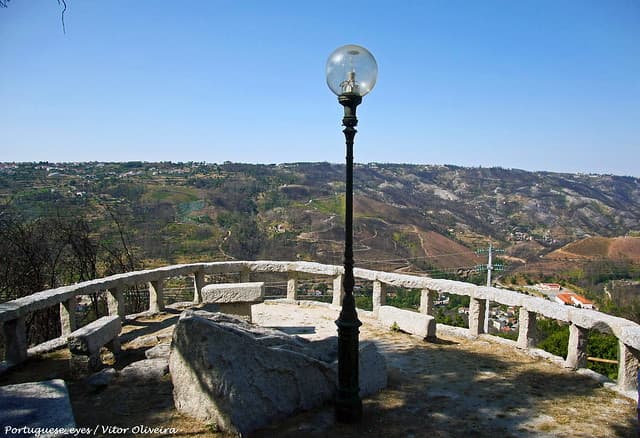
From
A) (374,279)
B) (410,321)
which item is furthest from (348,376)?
(374,279)

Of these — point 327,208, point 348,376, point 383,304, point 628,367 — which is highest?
point 348,376

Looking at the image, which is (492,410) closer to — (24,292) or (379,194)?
(24,292)

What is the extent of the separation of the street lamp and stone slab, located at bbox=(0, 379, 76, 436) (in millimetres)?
2331

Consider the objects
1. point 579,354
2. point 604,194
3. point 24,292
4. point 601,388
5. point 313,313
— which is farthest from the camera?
point 604,194

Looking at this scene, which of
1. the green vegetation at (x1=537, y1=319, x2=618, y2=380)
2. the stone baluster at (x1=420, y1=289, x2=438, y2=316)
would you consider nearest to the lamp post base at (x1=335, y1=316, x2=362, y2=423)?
the stone baluster at (x1=420, y1=289, x2=438, y2=316)

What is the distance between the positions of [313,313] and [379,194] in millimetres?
62179

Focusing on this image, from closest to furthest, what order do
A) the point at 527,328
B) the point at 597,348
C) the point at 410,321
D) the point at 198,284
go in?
the point at 527,328 < the point at 410,321 < the point at 198,284 < the point at 597,348

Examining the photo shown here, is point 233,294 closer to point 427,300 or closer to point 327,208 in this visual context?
point 427,300

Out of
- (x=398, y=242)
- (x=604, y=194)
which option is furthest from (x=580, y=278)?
(x=604, y=194)

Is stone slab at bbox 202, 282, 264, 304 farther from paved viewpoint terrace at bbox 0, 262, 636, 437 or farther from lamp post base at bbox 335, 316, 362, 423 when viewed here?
lamp post base at bbox 335, 316, 362, 423

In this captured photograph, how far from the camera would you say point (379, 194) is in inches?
2766

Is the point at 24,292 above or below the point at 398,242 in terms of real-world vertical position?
above

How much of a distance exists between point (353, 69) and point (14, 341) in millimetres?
5766

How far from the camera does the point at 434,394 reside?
16.9ft
